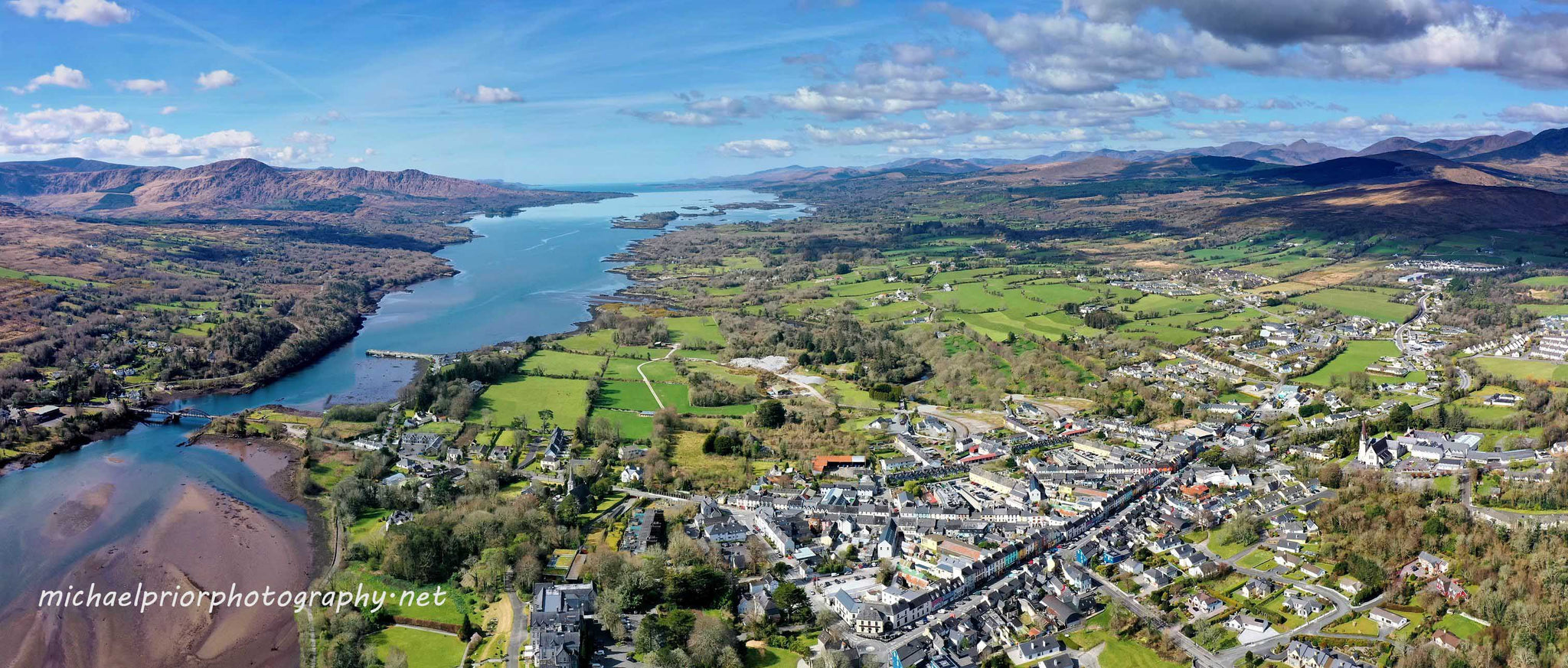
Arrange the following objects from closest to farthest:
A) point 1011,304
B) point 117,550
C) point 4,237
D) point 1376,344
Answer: point 117,550, point 1376,344, point 1011,304, point 4,237

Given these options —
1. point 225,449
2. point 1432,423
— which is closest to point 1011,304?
point 1432,423

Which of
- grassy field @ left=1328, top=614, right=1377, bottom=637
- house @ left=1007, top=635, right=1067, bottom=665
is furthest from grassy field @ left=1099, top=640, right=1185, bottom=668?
grassy field @ left=1328, top=614, right=1377, bottom=637

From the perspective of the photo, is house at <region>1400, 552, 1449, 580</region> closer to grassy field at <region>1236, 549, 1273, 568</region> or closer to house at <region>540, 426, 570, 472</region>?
grassy field at <region>1236, 549, 1273, 568</region>

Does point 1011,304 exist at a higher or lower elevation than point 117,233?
lower

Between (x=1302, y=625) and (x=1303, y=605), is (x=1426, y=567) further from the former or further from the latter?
(x=1302, y=625)

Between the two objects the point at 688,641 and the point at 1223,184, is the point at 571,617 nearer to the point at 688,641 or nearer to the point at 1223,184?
the point at 688,641

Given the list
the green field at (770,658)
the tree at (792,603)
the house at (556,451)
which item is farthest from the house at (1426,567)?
the house at (556,451)

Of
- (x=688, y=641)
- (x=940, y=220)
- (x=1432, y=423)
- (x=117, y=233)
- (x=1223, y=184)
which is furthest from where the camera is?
(x=1223, y=184)
